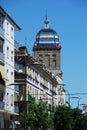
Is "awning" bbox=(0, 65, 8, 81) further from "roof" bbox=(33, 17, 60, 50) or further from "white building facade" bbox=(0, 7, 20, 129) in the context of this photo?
"roof" bbox=(33, 17, 60, 50)

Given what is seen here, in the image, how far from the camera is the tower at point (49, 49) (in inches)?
6373

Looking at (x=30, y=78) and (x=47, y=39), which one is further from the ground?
(x=47, y=39)

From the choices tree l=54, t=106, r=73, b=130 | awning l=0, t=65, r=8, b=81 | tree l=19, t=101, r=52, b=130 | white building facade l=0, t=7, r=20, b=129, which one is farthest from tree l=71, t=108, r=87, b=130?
awning l=0, t=65, r=8, b=81

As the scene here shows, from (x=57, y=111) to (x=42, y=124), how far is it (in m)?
17.6

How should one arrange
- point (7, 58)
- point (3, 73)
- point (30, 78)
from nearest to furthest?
1. point (3, 73)
2. point (7, 58)
3. point (30, 78)

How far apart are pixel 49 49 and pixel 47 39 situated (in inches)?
129

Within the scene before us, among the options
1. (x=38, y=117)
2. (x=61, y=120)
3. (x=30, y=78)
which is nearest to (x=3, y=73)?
(x=38, y=117)

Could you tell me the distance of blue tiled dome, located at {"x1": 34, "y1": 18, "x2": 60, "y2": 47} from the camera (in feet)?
533

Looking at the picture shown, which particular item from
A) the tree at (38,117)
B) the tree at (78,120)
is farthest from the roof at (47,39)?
the tree at (38,117)

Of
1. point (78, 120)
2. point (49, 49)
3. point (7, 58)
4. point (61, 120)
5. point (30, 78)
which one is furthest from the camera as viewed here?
point (49, 49)

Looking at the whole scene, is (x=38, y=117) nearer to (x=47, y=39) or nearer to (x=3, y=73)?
(x=3, y=73)

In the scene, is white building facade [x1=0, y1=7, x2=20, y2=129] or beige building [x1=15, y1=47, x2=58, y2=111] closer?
white building facade [x1=0, y1=7, x2=20, y2=129]

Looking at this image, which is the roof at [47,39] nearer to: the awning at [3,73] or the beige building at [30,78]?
the beige building at [30,78]

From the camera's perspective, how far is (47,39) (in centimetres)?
16338
